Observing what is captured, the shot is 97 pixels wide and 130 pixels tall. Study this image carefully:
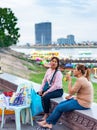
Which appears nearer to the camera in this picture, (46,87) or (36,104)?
(36,104)

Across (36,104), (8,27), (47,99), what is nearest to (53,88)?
(47,99)

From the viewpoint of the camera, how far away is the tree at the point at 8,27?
166 feet

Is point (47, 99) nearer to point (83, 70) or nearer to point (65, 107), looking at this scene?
point (65, 107)

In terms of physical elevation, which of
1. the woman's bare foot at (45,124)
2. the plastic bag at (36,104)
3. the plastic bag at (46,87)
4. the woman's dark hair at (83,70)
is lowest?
the woman's bare foot at (45,124)

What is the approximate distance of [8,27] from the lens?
50688 millimetres

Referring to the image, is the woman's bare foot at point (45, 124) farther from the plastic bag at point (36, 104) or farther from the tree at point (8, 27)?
the tree at point (8, 27)

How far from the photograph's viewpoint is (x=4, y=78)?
428 inches

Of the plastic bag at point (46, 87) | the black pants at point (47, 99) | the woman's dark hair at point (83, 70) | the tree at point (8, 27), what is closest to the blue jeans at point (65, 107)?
the woman's dark hair at point (83, 70)

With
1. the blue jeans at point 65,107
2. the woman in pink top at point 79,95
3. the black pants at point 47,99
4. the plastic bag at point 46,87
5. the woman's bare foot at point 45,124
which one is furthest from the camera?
the plastic bag at point 46,87

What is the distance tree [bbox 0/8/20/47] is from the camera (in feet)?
166

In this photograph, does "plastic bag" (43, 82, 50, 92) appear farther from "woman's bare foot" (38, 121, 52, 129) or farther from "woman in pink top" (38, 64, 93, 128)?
"woman in pink top" (38, 64, 93, 128)

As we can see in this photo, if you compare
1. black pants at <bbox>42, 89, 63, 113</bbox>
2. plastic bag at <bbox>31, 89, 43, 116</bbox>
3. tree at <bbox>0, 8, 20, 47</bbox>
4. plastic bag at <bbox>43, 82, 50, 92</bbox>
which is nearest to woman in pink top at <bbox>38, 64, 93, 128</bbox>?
plastic bag at <bbox>31, 89, 43, 116</bbox>

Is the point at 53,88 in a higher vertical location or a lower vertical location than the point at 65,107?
higher

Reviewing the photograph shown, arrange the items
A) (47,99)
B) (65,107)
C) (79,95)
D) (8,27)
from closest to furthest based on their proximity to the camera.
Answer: (79,95) < (65,107) < (47,99) < (8,27)
